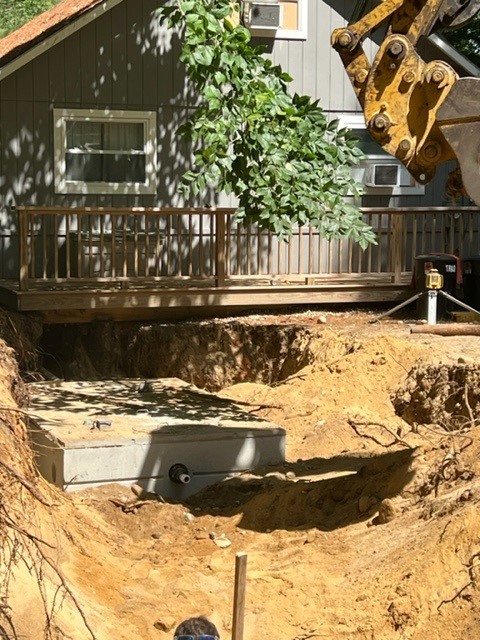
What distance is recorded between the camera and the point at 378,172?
20.9m

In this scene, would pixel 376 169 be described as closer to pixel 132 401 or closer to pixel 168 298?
pixel 168 298

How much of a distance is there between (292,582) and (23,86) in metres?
11.4

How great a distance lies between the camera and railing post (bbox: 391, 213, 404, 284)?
18.9m

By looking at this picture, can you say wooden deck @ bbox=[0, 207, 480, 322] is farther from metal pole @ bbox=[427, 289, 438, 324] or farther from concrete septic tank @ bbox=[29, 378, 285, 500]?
concrete septic tank @ bbox=[29, 378, 285, 500]

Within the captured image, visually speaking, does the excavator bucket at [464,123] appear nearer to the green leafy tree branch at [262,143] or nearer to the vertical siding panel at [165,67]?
the green leafy tree branch at [262,143]

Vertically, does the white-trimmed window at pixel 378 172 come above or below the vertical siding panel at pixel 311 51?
below

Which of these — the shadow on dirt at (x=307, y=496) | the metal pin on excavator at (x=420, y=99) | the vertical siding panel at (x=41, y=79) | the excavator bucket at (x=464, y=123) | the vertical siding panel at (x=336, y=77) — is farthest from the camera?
the vertical siding panel at (x=336, y=77)

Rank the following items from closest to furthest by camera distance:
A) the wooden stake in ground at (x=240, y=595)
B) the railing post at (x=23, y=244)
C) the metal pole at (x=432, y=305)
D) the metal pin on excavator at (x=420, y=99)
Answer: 1. the wooden stake in ground at (x=240, y=595)
2. the metal pin on excavator at (x=420, y=99)
3. the railing post at (x=23, y=244)
4. the metal pole at (x=432, y=305)

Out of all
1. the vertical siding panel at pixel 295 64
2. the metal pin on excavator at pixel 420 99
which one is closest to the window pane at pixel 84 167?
the vertical siding panel at pixel 295 64

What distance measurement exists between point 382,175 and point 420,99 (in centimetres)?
1318

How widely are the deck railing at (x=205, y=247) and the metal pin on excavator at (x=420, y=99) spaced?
9.08 m

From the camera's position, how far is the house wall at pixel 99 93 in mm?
18547

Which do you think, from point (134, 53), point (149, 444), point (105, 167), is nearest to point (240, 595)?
point (149, 444)

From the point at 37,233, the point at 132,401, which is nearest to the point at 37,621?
the point at 132,401
